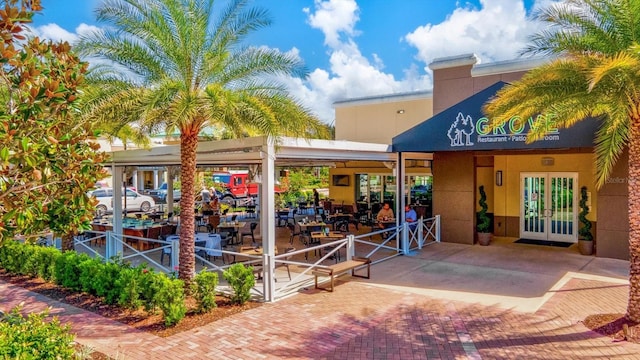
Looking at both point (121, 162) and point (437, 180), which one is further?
point (437, 180)

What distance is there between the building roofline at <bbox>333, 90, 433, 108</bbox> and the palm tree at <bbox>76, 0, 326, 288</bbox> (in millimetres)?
12132

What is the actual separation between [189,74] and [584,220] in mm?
12094

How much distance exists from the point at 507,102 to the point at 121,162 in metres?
11.6

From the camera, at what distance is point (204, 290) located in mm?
8289

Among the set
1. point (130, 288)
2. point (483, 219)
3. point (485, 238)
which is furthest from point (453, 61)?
point (130, 288)

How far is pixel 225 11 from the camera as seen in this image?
9242mm

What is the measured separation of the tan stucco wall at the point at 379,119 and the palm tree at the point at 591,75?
39.2ft

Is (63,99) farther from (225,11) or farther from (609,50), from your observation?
(609,50)

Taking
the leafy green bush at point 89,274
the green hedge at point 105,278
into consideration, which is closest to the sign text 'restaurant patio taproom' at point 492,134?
the green hedge at point 105,278

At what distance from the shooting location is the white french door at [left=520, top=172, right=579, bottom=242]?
15031mm

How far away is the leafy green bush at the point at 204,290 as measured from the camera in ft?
27.2

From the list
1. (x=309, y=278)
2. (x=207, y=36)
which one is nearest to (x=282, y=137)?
(x=207, y=36)

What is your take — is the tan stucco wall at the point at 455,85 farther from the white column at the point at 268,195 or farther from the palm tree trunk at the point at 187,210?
the palm tree trunk at the point at 187,210

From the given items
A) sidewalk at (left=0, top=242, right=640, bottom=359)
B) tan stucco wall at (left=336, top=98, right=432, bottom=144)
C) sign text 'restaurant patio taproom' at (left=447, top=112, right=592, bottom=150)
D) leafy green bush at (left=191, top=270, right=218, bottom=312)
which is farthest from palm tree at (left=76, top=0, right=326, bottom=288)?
tan stucco wall at (left=336, top=98, right=432, bottom=144)
